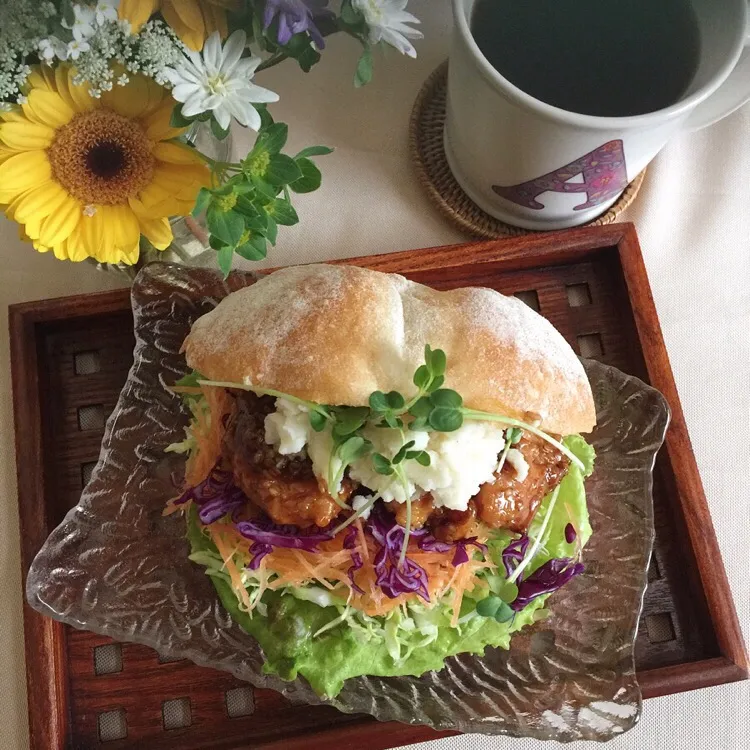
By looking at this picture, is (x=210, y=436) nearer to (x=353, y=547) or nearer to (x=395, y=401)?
(x=353, y=547)

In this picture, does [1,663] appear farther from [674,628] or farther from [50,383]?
[674,628]

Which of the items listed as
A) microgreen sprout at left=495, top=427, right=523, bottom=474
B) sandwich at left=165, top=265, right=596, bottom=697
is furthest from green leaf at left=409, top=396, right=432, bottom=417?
microgreen sprout at left=495, top=427, right=523, bottom=474

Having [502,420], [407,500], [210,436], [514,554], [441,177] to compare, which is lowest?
[514,554]

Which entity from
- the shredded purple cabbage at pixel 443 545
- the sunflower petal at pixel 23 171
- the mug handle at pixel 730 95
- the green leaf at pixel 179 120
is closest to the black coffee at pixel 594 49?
the mug handle at pixel 730 95

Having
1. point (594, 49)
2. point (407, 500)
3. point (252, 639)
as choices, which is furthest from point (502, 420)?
point (594, 49)

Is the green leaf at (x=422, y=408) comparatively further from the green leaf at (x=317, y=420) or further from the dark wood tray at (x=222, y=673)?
the dark wood tray at (x=222, y=673)

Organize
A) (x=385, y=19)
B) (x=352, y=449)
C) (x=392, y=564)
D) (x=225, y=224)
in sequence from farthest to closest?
(x=392, y=564), (x=352, y=449), (x=225, y=224), (x=385, y=19)
